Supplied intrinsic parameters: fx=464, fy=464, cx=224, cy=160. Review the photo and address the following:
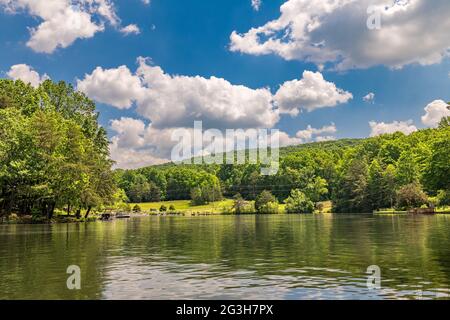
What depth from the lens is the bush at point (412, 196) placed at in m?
123

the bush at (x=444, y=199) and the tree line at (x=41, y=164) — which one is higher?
the tree line at (x=41, y=164)

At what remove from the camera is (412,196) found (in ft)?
404

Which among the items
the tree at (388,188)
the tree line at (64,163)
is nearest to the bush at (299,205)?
the tree line at (64,163)

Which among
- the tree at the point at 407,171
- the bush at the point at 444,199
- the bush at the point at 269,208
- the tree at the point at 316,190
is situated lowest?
the bush at the point at 269,208

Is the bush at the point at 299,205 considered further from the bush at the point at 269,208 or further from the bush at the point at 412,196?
the bush at the point at 412,196

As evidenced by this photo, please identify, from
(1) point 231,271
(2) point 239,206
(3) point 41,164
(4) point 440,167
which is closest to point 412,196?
(4) point 440,167

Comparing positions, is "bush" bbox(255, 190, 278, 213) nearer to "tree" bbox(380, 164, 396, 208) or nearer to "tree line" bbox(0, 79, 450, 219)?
"tree line" bbox(0, 79, 450, 219)

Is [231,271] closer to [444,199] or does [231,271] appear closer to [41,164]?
[41,164]

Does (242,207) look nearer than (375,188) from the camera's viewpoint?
No
